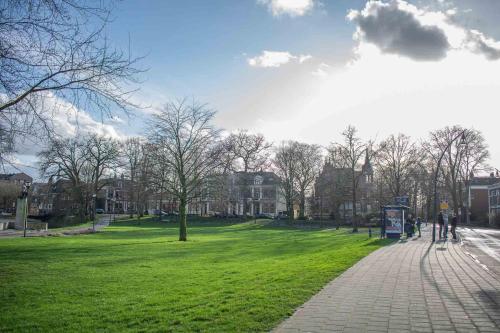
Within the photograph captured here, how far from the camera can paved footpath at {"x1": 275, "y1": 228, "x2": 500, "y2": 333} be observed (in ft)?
21.3

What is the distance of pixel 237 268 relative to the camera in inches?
579

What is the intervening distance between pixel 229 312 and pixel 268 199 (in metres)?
98.7

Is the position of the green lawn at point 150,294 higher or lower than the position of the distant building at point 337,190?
lower

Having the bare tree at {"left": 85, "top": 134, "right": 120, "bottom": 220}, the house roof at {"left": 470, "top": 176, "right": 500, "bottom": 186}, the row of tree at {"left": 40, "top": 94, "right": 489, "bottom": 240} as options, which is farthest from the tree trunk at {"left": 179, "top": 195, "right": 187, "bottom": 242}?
the house roof at {"left": 470, "top": 176, "right": 500, "bottom": 186}

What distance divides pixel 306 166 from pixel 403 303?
63030 mm

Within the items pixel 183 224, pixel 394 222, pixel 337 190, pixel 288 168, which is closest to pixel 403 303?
pixel 394 222

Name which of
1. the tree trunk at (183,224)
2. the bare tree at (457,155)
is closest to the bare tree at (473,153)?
the bare tree at (457,155)

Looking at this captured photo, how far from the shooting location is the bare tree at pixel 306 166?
70.4 meters

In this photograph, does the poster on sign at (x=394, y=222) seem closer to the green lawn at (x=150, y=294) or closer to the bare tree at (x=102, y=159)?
the green lawn at (x=150, y=294)

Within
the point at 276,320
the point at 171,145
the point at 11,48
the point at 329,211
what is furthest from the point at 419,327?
the point at 329,211

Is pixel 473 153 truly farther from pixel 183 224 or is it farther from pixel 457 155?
pixel 183 224

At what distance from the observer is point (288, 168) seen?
7056cm

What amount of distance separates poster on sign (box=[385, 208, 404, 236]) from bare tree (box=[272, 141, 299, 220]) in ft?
123

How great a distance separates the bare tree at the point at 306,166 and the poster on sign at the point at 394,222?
3883cm
